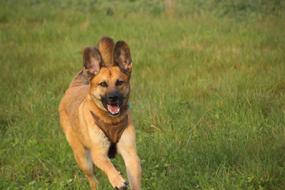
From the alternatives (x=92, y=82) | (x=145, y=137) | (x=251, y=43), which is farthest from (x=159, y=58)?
(x=92, y=82)

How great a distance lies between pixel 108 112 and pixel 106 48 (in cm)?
70

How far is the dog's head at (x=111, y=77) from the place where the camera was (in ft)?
18.6

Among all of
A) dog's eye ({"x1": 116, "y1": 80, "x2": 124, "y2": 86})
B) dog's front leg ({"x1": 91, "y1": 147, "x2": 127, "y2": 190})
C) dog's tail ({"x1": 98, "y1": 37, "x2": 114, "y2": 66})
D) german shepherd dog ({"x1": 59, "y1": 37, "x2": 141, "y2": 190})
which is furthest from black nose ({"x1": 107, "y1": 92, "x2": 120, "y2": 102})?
dog's tail ({"x1": 98, "y1": 37, "x2": 114, "y2": 66})

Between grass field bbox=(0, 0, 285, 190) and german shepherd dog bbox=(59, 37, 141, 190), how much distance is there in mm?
728

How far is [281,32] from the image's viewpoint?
1392 cm

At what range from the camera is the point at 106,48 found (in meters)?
6.16

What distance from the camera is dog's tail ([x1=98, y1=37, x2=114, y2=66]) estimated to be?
6101 mm

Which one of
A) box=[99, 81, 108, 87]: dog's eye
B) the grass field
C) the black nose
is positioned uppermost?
box=[99, 81, 108, 87]: dog's eye

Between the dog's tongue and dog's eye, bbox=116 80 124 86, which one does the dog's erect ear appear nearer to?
dog's eye, bbox=116 80 124 86

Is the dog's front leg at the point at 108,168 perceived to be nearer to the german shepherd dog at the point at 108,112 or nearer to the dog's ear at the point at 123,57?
the german shepherd dog at the point at 108,112

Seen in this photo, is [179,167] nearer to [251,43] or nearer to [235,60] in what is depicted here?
[235,60]

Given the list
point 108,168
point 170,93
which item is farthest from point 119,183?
point 170,93

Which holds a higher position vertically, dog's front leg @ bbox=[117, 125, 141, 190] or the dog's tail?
the dog's tail

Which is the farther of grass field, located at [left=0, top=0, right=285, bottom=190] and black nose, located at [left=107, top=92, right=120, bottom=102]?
grass field, located at [left=0, top=0, right=285, bottom=190]
